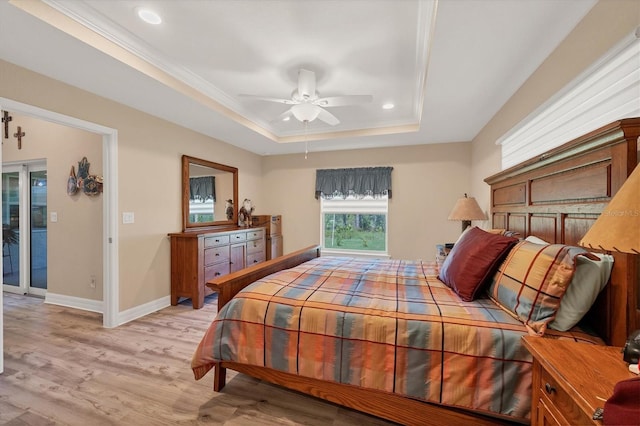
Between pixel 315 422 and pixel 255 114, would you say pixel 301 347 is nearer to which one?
pixel 315 422

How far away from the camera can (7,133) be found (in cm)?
363

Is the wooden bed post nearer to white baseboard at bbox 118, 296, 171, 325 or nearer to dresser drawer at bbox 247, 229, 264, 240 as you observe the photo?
white baseboard at bbox 118, 296, 171, 325

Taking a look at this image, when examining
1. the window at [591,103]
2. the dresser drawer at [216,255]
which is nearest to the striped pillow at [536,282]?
the window at [591,103]

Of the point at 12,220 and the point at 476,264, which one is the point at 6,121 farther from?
the point at 476,264

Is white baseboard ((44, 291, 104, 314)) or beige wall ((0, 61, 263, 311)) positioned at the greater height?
beige wall ((0, 61, 263, 311))

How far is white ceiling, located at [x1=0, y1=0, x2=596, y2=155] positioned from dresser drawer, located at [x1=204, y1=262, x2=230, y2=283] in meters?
1.96

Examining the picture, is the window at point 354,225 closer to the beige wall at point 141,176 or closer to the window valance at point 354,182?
the window valance at point 354,182

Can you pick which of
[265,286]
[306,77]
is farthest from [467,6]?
[265,286]

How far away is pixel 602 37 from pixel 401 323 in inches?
75.1

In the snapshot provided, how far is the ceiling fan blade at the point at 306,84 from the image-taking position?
243 centimetres

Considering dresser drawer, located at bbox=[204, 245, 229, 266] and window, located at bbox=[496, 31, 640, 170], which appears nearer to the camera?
window, located at bbox=[496, 31, 640, 170]

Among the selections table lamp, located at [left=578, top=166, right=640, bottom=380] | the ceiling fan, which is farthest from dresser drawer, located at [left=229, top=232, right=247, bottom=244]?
table lamp, located at [left=578, top=166, right=640, bottom=380]

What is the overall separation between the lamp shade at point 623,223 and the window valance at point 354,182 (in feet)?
13.1

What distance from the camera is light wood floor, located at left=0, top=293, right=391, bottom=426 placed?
1607 millimetres
